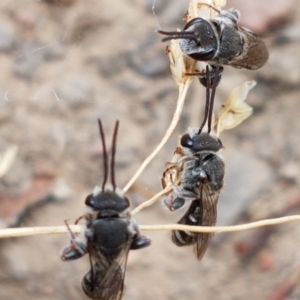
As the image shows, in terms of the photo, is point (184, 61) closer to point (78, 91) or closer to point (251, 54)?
point (251, 54)

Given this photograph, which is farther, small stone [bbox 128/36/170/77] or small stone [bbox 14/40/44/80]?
small stone [bbox 128/36/170/77]

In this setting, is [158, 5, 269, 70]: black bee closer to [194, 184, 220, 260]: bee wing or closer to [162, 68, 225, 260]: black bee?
[162, 68, 225, 260]: black bee

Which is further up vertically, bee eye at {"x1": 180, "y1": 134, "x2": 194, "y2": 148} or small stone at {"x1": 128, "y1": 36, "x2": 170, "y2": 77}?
small stone at {"x1": 128, "y1": 36, "x2": 170, "y2": 77}

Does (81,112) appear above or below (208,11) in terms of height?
above

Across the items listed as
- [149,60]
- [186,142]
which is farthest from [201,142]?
[149,60]

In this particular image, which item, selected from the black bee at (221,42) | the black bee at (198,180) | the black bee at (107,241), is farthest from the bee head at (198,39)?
the black bee at (107,241)

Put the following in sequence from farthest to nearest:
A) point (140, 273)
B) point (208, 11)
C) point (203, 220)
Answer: point (140, 273), point (203, 220), point (208, 11)

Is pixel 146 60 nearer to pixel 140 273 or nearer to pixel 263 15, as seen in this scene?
pixel 263 15

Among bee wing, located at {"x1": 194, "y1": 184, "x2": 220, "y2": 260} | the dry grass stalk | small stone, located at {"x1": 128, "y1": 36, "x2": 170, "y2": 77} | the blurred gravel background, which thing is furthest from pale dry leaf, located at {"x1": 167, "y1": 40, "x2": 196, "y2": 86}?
small stone, located at {"x1": 128, "y1": 36, "x2": 170, "y2": 77}

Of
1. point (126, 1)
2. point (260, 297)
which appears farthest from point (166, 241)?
point (126, 1)
